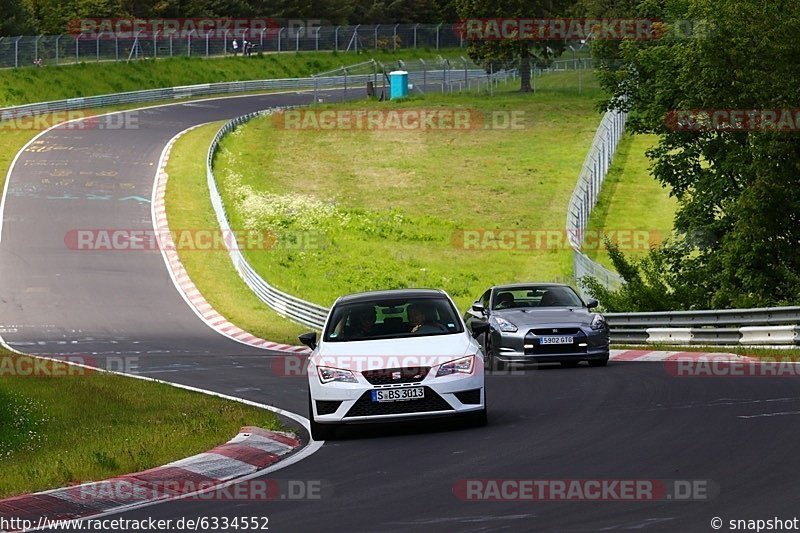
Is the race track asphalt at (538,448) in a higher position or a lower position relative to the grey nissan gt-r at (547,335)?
higher

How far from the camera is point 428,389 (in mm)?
13648

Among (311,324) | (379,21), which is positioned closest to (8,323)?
(311,324)

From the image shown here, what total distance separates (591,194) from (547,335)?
3301cm

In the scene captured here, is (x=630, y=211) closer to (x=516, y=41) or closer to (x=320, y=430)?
(x=516, y=41)

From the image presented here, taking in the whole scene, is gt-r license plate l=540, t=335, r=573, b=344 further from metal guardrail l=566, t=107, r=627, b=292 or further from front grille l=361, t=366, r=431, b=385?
metal guardrail l=566, t=107, r=627, b=292

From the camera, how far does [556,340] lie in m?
21.5

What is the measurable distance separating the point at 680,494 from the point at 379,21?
119 metres

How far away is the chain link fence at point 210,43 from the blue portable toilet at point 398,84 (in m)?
16.4

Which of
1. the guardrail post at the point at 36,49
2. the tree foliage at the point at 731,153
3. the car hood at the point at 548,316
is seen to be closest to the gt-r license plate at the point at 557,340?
the car hood at the point at 548,316

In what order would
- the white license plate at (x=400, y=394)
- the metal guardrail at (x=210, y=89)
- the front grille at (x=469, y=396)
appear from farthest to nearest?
the metal guardrail at (x=210, y=89), the front grille at (x=469, y=396), the white license plate at (x=400, y=394)

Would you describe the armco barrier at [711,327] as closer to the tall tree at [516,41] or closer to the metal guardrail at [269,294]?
the metal guardrail at [269,294]

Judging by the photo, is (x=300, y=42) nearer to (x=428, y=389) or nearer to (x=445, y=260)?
(x=445, y=260)

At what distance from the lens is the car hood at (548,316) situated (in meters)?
21.6

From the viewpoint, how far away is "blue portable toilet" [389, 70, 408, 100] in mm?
86500
